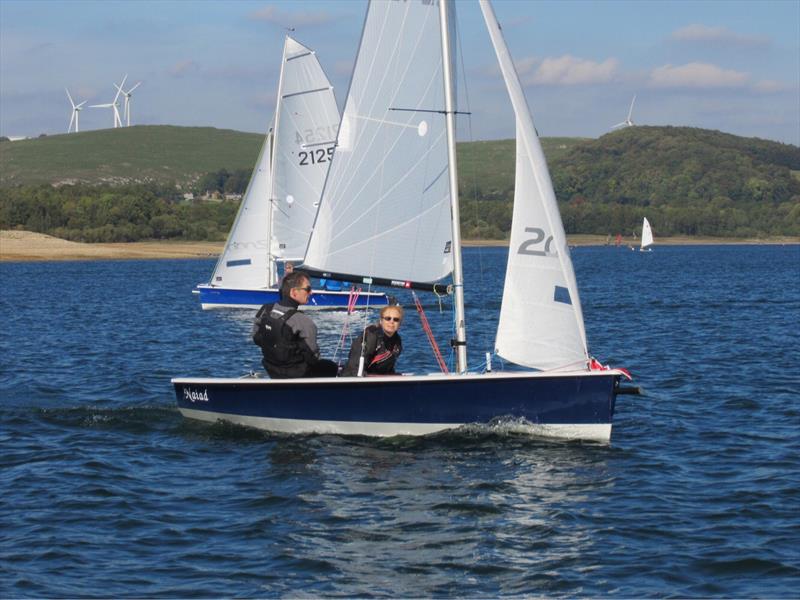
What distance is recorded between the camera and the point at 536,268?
1602 centimetres

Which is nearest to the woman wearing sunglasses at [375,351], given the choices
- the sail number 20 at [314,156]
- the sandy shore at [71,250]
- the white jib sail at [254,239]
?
the sail number 20 at [314,156]

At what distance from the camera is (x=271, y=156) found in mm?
41938

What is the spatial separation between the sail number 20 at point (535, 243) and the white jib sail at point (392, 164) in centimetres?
111

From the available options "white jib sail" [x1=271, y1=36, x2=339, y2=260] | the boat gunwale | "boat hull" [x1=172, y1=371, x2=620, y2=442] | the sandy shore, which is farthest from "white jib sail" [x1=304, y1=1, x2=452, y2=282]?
the sandy shore

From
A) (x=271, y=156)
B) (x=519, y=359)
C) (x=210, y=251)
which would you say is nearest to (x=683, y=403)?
(x=519, y=359)

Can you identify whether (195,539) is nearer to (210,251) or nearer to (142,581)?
(142,581)

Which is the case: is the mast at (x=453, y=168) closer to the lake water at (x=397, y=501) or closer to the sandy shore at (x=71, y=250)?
the lake water at (x=397, y=501)

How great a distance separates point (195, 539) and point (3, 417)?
8178 mm

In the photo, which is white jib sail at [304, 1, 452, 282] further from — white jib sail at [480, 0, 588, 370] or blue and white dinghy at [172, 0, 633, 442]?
white jib sail at [480, 0, 588, 370]

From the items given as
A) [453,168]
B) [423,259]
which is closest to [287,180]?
[423,259]

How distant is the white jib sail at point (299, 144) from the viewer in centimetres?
4012

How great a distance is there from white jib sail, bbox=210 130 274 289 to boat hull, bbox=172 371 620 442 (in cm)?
2514

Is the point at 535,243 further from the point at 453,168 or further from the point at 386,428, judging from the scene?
the point at 386,428

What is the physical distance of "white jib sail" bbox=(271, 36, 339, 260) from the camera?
4012 centimetres
